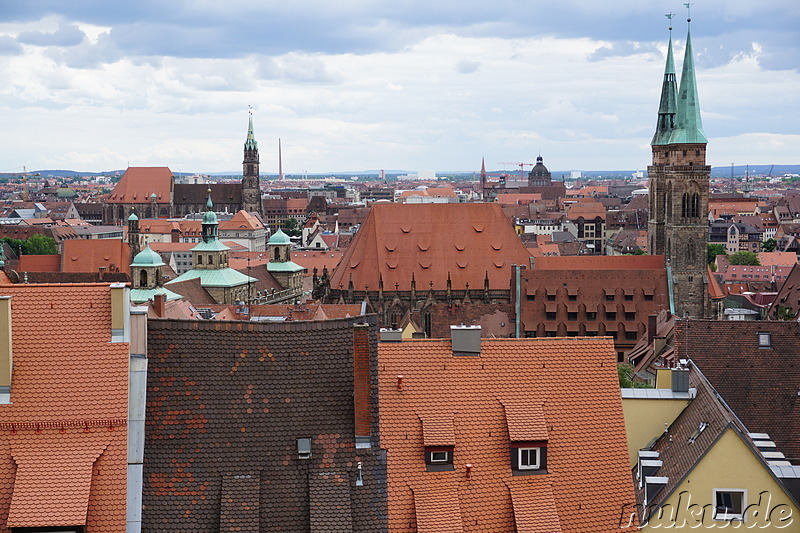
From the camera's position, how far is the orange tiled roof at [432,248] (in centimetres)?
8919

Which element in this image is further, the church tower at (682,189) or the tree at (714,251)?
the tree at (714,251)

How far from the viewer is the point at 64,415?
67.3 ft

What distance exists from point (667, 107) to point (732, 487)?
97418 millimetres

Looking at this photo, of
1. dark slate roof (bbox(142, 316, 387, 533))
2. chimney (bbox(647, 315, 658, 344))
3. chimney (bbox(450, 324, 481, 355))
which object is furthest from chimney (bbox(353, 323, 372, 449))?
chimney (bbox(647, 315, 658, 344))

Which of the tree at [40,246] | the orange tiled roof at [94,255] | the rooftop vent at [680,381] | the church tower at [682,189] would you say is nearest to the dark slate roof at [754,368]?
the rooftop vent at [680,381]

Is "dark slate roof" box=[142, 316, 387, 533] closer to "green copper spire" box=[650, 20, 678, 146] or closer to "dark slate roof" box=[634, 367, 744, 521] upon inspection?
"dark slate roof" box=[634, 367, 744, 521]

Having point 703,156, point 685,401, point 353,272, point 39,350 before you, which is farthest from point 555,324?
point 39,350

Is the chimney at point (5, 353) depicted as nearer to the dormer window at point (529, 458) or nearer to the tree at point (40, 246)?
the dormer window at point (529, 458)

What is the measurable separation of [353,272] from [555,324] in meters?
17.7

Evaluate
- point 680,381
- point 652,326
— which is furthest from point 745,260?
point 680,381

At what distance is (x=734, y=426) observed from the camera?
25.6m

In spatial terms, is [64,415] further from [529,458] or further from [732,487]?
[732,487]

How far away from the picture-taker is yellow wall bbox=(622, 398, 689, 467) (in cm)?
3008

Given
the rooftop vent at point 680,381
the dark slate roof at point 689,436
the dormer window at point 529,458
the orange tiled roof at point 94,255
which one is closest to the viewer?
the dormer window at point 529,458
